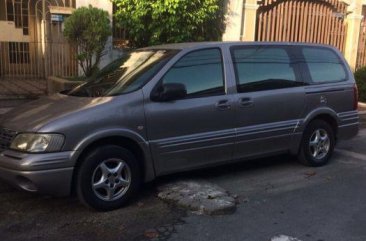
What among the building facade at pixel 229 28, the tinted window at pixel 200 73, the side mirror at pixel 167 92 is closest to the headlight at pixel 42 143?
the side mirror at pixel 167 92

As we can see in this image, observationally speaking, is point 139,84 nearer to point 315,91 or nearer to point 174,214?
point 174,214

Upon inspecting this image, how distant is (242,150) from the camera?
6070 mm

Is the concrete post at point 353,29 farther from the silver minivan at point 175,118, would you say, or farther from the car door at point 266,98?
the car door at point 266,98

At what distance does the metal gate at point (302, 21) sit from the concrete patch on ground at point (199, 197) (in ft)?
29.3

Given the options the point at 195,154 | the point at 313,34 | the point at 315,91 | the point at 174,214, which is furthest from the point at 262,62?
the point at 313,34

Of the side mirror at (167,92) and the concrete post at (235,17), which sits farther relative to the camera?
the concrete post at (235,17)

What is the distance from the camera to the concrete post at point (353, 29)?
15.6 m

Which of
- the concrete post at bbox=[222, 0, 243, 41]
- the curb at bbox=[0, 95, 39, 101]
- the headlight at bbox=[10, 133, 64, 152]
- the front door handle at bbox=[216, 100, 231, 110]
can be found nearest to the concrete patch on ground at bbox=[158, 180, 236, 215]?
the front door handle at bbox=[216, 100, 231, 110]

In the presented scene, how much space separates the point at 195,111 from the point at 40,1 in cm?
768

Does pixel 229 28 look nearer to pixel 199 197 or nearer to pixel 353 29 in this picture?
pixel 353 29

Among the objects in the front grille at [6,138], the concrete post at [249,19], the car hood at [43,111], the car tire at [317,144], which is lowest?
the car tire at [317,144]

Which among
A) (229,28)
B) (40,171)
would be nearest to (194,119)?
(40,171)

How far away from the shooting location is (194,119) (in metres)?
5.57

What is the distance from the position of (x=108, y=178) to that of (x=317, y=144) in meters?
3.17
